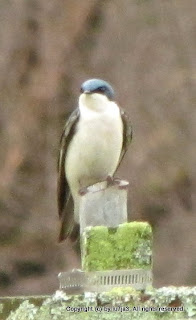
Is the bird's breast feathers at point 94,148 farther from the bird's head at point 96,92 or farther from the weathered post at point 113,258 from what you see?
the weathered post at point 113,258

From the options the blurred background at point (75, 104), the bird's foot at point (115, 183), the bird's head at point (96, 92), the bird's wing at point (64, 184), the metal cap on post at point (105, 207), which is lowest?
the metal cap on post at point (105, 207)

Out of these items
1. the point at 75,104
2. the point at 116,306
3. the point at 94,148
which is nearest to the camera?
the point at 116,306

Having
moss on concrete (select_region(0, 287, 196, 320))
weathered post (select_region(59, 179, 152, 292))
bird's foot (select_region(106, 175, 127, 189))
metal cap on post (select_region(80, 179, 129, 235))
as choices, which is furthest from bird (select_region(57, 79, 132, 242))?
moss on concrete (select_region(0, 287, 196, 320))

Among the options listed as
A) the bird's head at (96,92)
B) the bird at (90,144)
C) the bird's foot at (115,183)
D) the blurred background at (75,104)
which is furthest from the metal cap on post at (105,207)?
the blurred background at (75,104)

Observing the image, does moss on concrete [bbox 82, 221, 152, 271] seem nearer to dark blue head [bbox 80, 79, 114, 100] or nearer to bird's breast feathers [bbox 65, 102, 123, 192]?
bird's breast feathers [bbox 65, 102, 123, 192]

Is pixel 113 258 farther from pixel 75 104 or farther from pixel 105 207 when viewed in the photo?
pixel 75 104

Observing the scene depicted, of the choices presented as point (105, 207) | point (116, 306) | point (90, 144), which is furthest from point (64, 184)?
point (116, 306)

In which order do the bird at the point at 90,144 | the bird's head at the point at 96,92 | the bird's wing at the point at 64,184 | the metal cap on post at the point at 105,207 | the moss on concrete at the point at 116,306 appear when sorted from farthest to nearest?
the bird's head at the point at 96,92
the bird at the point at 90,144
the bird's wing at the point at 64,184
the metal cap on post at the point at 105,207
the moss on concrete at the point at 116,306
